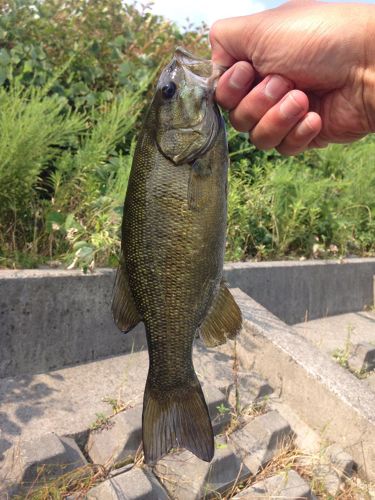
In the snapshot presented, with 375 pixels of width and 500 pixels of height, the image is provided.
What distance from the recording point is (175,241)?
1.69 m

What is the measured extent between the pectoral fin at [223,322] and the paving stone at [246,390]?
135 centimetres

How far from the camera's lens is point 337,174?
6605 mm

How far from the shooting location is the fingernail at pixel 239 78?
1896 mm

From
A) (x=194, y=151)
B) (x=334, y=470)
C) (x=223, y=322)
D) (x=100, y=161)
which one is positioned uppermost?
(x=100, y=161)

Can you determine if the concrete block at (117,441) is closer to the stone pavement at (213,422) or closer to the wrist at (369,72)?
the stone pavement at (213,422)

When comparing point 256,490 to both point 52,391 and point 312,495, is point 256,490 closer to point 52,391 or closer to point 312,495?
point 312,495

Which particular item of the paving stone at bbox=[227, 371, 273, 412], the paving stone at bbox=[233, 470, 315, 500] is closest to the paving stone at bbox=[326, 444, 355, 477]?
the paving stone at bbox=[233, 470, 315, 500]

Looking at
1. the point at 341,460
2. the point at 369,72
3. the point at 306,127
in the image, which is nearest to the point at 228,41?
the point at 306,127

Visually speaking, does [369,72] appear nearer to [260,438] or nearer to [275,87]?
[275,87]

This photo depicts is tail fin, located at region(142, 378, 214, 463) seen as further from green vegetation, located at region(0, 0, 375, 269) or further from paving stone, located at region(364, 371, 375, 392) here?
paving stone, located at region(364, 371, 375, 392)

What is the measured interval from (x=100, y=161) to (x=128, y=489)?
8.31 ft

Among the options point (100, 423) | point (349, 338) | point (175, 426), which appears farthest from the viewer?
point (349, 338)

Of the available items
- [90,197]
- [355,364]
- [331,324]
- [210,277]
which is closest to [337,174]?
[331,324]

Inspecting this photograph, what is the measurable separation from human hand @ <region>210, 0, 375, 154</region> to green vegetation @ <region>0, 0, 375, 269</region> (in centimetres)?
168
